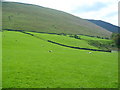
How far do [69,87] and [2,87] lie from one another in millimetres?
5975

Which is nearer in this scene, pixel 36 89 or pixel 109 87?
pixel 36 89

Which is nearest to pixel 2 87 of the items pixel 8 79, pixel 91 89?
pixel 8 79

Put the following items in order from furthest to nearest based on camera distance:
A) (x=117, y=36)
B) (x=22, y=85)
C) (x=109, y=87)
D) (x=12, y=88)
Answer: (x=117, y=36)
(x=109, y=87)
(x=22, y=85)
(x=12, y=88)

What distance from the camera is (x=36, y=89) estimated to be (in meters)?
14.3

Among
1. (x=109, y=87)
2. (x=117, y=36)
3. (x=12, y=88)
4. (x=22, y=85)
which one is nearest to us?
(x=12, y=88)

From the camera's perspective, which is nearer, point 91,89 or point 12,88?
point 12,88

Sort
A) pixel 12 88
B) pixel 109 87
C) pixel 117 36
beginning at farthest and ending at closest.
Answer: pixel 117 36 < pixel 109 87 < pixel 12 88

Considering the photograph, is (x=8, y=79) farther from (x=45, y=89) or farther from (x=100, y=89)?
(x=100, y=89)

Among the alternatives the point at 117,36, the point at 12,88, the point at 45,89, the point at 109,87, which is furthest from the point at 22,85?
the point at 117,36

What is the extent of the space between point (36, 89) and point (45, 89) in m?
0.78

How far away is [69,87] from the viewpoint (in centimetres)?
1555

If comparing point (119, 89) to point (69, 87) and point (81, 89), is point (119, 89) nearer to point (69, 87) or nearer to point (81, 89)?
point (81, 89)

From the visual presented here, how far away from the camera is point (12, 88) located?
46.1 feet

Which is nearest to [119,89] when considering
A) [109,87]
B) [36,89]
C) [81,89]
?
[109,87]
